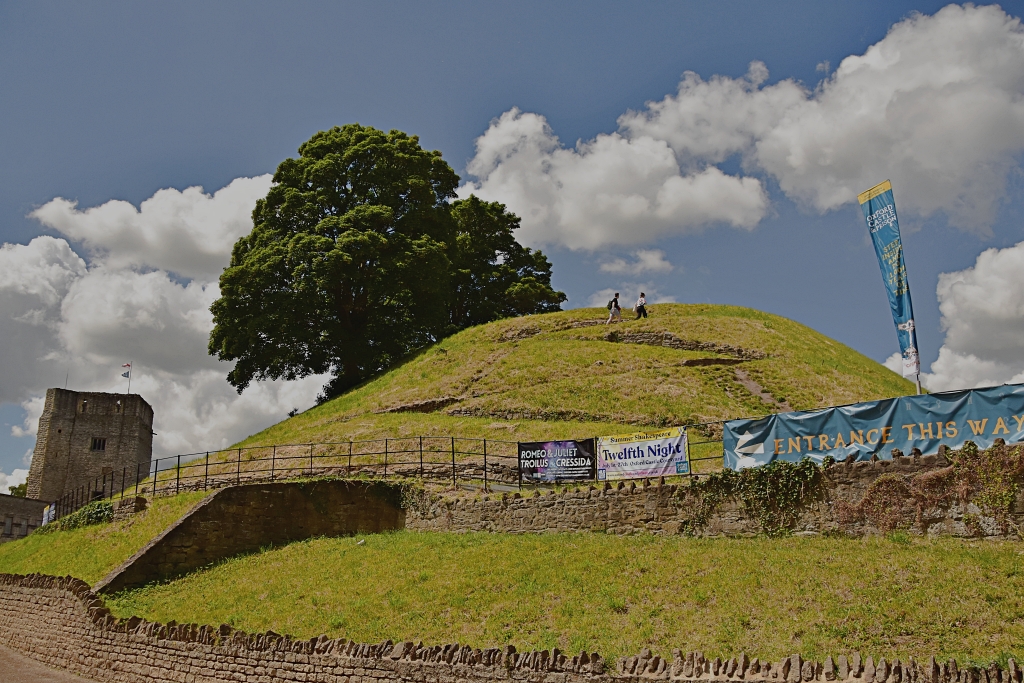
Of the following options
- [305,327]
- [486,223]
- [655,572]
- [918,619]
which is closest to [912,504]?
[918,619]

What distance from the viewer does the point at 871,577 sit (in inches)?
477

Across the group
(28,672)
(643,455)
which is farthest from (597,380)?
(28,672)

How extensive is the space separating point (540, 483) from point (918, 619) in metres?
11.2

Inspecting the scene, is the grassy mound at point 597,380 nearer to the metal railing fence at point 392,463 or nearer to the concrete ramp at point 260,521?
the metal railing fence at point 392,463

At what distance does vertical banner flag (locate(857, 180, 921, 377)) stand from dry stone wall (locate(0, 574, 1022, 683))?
32.6 feet

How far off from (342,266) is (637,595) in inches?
1187

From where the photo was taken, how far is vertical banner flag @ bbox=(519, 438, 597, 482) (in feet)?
65.4

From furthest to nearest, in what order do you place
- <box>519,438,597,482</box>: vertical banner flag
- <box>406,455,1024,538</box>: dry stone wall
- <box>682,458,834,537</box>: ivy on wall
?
<box>519,438,597,482</box>: vertical banner flag
<box>682,458,834,537</box>: ivy on wall
<box>406,455,1024,538</box>: dry stone wall

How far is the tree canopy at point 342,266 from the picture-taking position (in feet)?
131

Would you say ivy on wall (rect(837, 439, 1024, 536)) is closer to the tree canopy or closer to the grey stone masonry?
the tree canopy

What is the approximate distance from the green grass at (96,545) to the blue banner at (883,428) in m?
16.6

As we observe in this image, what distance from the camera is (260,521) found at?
20.8 m

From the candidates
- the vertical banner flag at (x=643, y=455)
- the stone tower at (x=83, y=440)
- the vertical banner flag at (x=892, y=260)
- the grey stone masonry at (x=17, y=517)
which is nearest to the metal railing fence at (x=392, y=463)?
the vertical banner flag at (x=643, y=455)

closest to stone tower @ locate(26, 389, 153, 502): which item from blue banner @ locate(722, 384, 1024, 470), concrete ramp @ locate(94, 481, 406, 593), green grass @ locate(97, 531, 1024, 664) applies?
concrete ramp @ locate(94, 481, 406, 593)
